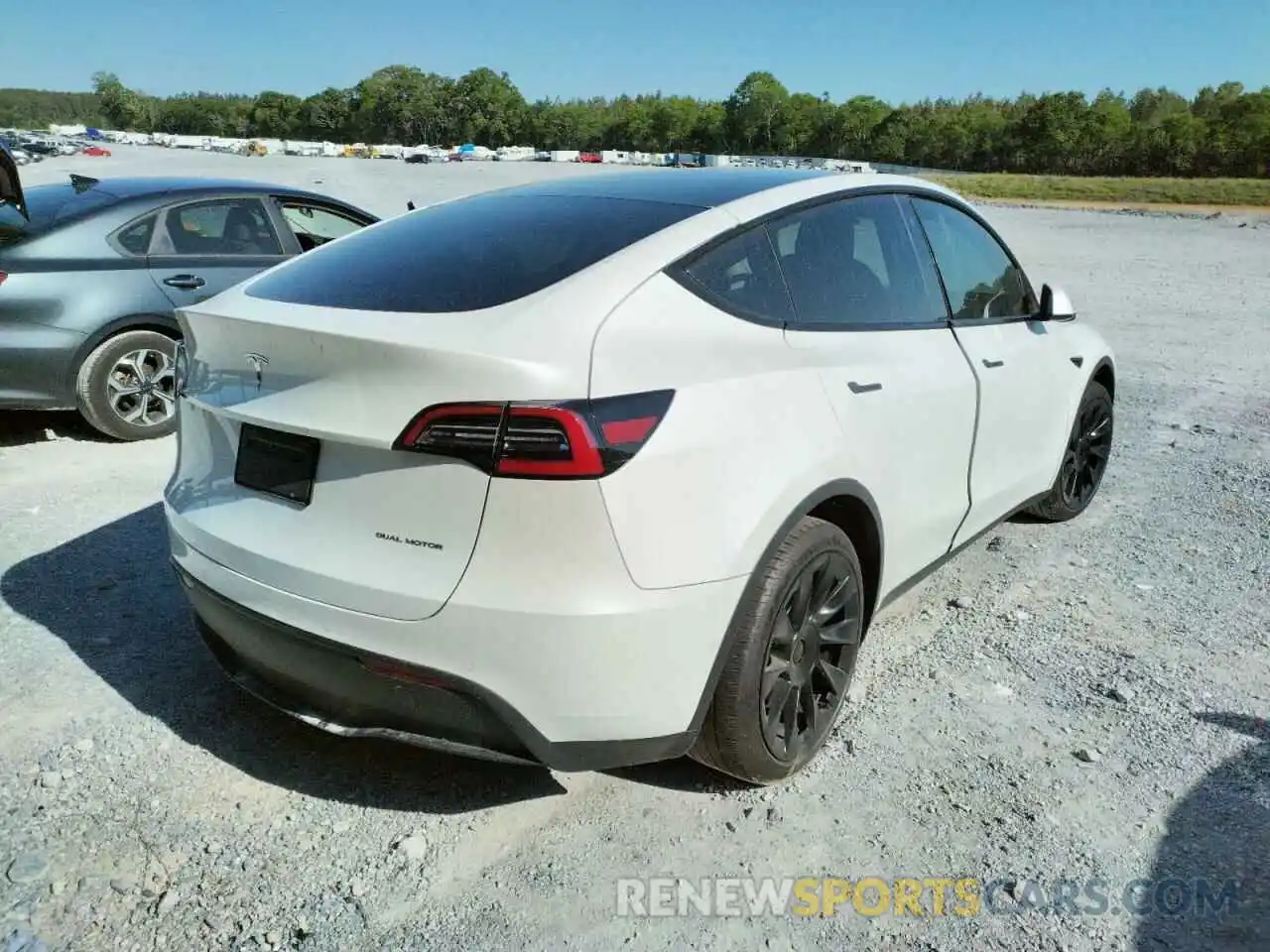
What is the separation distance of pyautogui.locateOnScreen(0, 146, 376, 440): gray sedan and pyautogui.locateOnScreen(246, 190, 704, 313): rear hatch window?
3.33 meters

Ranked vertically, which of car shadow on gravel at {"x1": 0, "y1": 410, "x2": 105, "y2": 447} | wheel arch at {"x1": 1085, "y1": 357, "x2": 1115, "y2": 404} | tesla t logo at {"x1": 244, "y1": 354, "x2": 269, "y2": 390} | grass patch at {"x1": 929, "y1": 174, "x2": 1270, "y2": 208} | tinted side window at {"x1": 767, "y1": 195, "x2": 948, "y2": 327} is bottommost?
grass patch at {"x1": 929, "y1": 174, "x2": 1270, "y2": 208}

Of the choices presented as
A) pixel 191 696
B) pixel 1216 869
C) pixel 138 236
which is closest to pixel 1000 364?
→ pixel 1216 869

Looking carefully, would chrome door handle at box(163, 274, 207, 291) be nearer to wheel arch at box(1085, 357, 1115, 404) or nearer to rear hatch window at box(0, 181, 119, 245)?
rear hatch window at box(0, 181, 119, 245)

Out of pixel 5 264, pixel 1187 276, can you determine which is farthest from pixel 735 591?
pixel 1187 276

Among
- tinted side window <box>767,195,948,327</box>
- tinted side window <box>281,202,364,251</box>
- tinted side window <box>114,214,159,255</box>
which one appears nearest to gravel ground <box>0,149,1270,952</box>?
tinted side window <box>767,195,948,327</box>

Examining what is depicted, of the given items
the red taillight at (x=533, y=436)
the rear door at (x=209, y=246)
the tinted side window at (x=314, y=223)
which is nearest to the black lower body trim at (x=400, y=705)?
the red taillight at (x=533, y=436)

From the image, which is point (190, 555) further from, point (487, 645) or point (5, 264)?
point (5, 264)

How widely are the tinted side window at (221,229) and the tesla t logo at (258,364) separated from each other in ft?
14.3

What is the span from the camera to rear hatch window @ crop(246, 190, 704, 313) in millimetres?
2484

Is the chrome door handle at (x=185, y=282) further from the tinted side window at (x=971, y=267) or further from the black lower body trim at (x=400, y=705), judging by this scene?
the tinted side window at (x=971, y=267)

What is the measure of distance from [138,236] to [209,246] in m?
0.47

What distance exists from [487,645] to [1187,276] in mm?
17848

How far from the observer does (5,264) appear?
A: 5449 mm

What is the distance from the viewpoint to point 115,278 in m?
5.87
